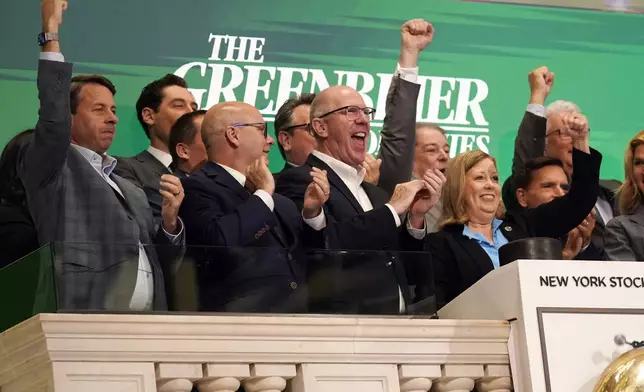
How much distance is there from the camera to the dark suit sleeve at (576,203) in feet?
13.1

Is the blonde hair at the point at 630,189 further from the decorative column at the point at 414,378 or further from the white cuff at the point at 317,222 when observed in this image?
the decorative column at the point at 414,378

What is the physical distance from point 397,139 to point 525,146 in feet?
1.81

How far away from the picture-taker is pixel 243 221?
309 centimetres

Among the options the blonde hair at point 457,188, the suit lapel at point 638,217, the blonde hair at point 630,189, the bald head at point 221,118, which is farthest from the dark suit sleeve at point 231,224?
the blonde hair at point 630,189

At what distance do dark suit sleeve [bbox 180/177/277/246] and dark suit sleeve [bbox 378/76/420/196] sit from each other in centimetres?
111

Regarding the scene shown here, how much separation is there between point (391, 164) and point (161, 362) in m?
2.20

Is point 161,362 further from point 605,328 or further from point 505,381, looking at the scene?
point 605,328

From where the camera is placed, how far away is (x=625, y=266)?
2.44 meters

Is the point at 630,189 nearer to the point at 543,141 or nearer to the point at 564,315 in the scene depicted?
the point at 543,141

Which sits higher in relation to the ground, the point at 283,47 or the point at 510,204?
the point at 283,47

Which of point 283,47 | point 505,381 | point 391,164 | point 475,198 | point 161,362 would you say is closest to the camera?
point 161,362

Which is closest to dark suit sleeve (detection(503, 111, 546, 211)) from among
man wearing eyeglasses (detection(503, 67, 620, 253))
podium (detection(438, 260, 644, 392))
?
man wearing eyeglasses (detection(503, 67, 620, 253))

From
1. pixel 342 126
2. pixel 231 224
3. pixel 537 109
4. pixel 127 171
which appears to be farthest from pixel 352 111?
pixel 537 109

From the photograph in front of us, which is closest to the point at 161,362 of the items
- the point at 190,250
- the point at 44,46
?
the point at 190,250
